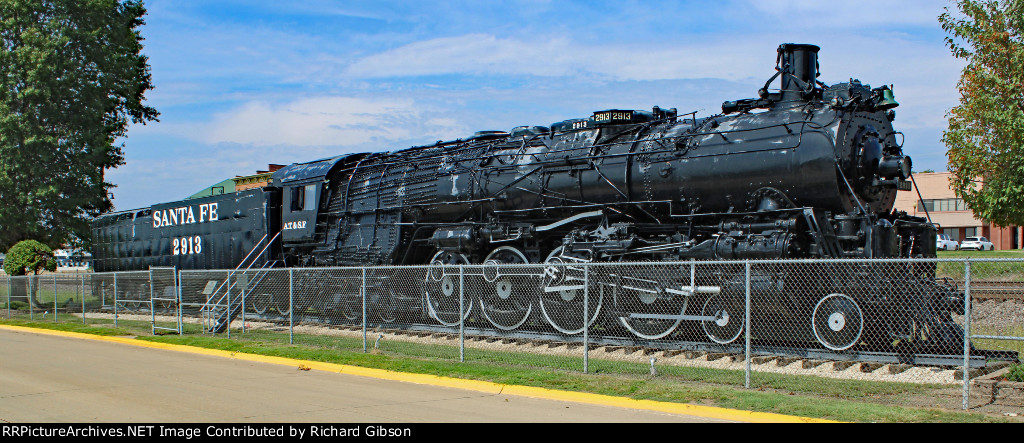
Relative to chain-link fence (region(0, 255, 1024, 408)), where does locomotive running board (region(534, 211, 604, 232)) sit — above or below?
above

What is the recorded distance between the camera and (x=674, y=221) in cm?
1343

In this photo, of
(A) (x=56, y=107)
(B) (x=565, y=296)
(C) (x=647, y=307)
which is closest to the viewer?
(C) (x=647, y=307)

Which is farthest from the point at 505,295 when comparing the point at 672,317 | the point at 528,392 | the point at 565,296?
the point at 528,392

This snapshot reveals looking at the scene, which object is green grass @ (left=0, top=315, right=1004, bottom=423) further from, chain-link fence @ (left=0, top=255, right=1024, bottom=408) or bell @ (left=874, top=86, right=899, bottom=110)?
bell @ (left=874, top=86, right=899, bottom=110)

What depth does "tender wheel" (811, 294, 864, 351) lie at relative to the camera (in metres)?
10.7

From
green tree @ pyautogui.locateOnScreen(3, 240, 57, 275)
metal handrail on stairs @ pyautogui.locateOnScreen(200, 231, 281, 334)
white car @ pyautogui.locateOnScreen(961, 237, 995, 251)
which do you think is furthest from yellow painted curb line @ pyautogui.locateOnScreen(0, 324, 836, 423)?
white car @ pyautogui.locateOnScreen(961, 237, 995, 251)

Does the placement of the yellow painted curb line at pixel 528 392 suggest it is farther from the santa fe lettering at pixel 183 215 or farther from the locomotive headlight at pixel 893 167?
the santa fe lettering at pixel 183 215

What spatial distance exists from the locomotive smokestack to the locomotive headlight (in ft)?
5.31

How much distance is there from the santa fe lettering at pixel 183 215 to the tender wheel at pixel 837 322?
55.7 feet

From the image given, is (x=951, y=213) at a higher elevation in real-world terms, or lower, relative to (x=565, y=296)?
higher

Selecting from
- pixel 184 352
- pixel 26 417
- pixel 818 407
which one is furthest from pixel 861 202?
pixel 184 352

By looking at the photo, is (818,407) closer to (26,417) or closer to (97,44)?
(26,417)

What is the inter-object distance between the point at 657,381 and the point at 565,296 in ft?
14.0

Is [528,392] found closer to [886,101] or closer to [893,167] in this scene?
[893,167]
